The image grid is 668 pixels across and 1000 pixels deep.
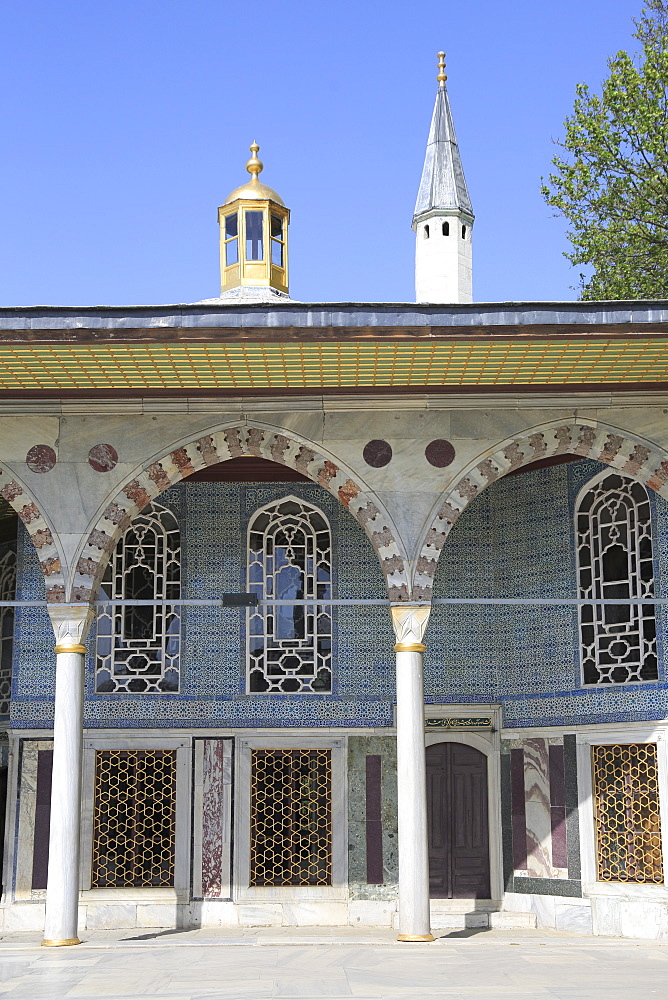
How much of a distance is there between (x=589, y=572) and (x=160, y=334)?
450 cm

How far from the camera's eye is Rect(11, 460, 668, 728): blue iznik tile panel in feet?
36.4

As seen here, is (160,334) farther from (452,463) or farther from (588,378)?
(588,378)

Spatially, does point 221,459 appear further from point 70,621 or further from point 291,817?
point 291,817

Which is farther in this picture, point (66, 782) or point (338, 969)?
point (66, 782)

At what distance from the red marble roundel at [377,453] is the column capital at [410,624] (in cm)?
98

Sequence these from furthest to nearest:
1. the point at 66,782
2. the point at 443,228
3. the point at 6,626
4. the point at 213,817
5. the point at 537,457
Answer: the point at 443,228, the point at 6,626, the point at 213,817, the point at 537,457, the point at 66,782

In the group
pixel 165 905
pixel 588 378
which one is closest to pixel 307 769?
pixel 165 905

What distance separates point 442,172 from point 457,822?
8054mm

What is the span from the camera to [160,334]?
317 inches

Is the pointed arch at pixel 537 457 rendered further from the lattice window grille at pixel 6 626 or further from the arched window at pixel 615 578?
the lattice window grille at pixel 6 626

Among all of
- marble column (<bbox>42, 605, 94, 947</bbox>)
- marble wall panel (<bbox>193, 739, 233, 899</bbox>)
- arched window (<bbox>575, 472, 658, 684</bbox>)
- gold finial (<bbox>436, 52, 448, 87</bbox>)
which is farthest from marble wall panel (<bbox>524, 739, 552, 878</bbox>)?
gold finial (<bbox>436, 52, 448, 87</bbox>)

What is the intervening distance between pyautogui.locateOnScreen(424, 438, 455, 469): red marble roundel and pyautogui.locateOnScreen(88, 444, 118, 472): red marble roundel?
2.14 meters

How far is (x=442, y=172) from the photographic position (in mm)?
15734

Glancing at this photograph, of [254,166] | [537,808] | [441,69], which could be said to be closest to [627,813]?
[537,808]
